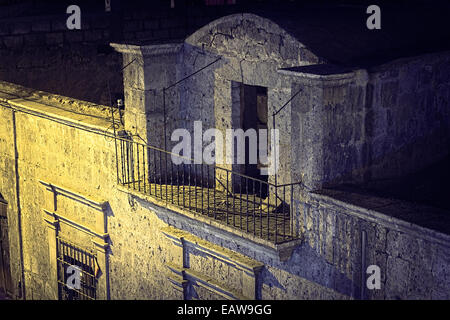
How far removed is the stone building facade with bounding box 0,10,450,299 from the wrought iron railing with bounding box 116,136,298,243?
0.20 feet

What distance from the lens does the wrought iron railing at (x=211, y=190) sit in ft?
33.9

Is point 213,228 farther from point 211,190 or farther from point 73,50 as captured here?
point 73,50

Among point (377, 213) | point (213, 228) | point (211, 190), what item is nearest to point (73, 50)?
point (211, 190)

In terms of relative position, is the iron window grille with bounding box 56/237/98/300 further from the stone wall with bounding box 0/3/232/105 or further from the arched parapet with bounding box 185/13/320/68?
the arched parapet with bounding box 185/13/320/68

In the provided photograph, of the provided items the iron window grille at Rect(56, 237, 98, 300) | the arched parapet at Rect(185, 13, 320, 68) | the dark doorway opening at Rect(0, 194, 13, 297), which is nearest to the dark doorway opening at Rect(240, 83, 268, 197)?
the arched parapet at Rect(185, 13, 320, 68)

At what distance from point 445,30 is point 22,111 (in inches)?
297

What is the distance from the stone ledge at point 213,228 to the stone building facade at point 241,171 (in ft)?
0.09

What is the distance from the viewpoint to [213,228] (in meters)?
10.6

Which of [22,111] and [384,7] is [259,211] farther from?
[22,111]

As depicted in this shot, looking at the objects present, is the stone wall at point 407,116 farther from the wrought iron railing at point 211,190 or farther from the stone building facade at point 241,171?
the wrought iron railing at point 211,190

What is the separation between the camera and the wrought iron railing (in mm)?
10328

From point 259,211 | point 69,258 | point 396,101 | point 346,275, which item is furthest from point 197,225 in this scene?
point 69,258

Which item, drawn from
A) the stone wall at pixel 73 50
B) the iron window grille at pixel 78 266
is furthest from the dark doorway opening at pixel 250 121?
the stone wall at pixel 73 50

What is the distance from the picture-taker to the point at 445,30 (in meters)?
12.8
